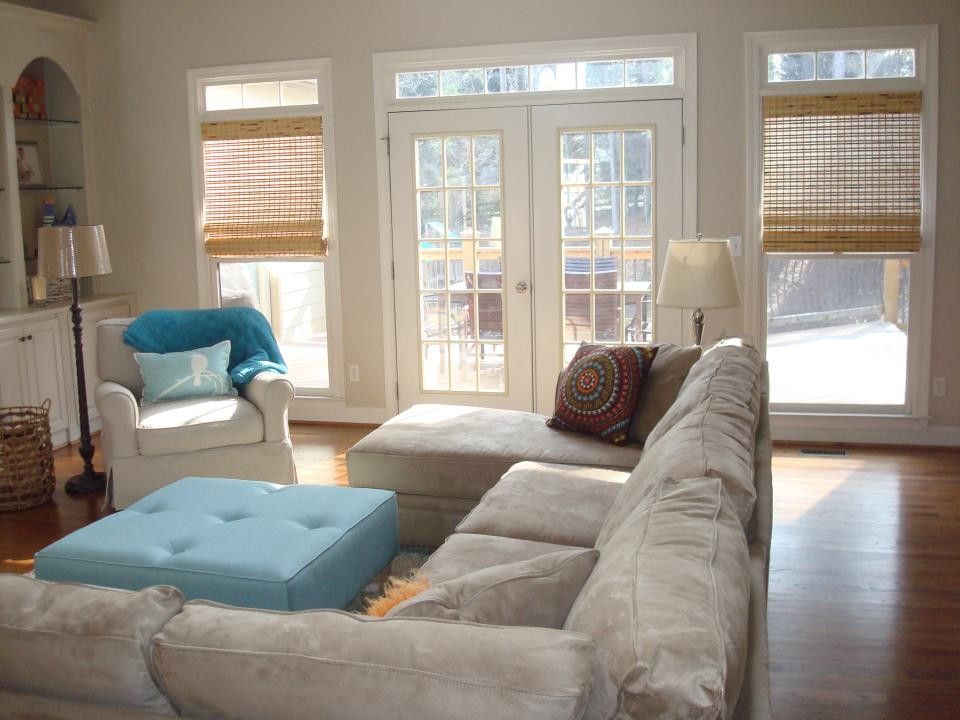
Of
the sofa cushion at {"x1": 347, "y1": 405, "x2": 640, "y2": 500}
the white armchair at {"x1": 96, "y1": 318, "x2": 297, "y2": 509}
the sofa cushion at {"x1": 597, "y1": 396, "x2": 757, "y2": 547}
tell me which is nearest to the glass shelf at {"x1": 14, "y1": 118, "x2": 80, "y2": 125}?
the white armchair at {"x1": 96, "y1": 318, "x2": 297, "y2": 509}

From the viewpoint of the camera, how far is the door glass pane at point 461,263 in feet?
19.5

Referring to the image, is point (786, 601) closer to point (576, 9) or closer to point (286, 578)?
point (286, 578)

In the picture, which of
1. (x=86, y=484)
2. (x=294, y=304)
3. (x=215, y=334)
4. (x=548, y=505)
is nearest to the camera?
(x=548, y=505)

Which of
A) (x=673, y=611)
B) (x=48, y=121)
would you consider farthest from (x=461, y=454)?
(x=48, y=121)

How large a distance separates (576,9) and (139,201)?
3.03 metres

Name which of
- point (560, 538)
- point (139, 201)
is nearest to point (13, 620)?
point (560, 538)

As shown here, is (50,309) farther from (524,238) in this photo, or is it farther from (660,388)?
(660,388)

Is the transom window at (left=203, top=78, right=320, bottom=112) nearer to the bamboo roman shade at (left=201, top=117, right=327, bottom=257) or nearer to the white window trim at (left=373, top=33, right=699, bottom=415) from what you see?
the bamboo roman shade at (left=201, top=117, right=327, bottom=257)

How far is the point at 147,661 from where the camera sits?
4.89ft

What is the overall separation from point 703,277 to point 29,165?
14.2 ft

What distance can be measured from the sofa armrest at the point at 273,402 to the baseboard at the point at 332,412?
148 centimetres

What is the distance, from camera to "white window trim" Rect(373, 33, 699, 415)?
561cm

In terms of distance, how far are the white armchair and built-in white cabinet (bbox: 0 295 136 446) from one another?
40.2 inches

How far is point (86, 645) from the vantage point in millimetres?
1494
